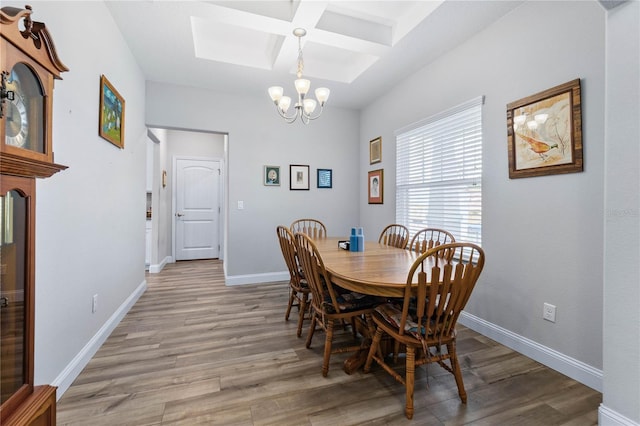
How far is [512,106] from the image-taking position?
2164 mm

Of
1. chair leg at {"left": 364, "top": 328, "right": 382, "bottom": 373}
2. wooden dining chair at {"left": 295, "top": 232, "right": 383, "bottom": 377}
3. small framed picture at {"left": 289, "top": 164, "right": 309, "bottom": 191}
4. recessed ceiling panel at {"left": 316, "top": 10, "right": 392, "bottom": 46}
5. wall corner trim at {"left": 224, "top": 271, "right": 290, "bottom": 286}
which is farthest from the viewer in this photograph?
small framed picture at {"left": 289, "top": 164, "right": 309, "bottom": 191}

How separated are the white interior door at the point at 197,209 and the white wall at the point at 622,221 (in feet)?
18.5

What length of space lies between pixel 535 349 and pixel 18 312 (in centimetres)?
284

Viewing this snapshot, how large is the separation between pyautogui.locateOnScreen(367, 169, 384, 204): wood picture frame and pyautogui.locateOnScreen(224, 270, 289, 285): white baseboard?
5.64 feet

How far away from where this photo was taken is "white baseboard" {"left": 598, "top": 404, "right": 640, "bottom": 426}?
51.0 inches

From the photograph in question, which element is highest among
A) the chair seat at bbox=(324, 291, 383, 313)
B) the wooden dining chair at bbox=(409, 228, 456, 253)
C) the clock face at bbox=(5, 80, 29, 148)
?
the clock face at bbox=(5, 80, 29, 148)

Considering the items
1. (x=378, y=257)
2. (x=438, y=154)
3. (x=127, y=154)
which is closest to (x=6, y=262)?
(x=378, y=257)

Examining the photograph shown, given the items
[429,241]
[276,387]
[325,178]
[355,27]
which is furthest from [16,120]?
[325,178]

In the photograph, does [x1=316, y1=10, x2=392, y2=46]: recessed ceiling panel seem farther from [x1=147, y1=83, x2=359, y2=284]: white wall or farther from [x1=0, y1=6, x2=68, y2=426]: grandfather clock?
[x1=0, y1=6, x2=68, y2=426]: grandfather clock

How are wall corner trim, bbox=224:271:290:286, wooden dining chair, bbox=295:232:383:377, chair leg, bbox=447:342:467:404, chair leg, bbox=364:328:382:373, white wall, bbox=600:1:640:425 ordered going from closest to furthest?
1. white wall, bbox=600:1:640:425
2. chair leg, bbox=447:342:467:404
3. chair leg, bbox=364:328:382:373
4. wooden dining chair, bbox=295:232:383:377
5. wall corner trim, bbox=224:271:290:286

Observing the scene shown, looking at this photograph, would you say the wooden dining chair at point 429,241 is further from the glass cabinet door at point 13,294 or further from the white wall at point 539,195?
the glass cabinet door at point 13,294

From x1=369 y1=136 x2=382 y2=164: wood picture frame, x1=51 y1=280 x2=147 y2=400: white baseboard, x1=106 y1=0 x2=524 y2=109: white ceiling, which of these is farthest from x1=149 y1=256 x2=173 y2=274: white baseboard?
x1=369 y1=136 x2=382 y2=164: wood picture frame

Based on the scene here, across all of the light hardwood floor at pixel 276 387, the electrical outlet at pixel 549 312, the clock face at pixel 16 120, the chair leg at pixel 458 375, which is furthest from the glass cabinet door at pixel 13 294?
the electrical outlet at pixel 549 312

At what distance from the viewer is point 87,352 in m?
1.93
